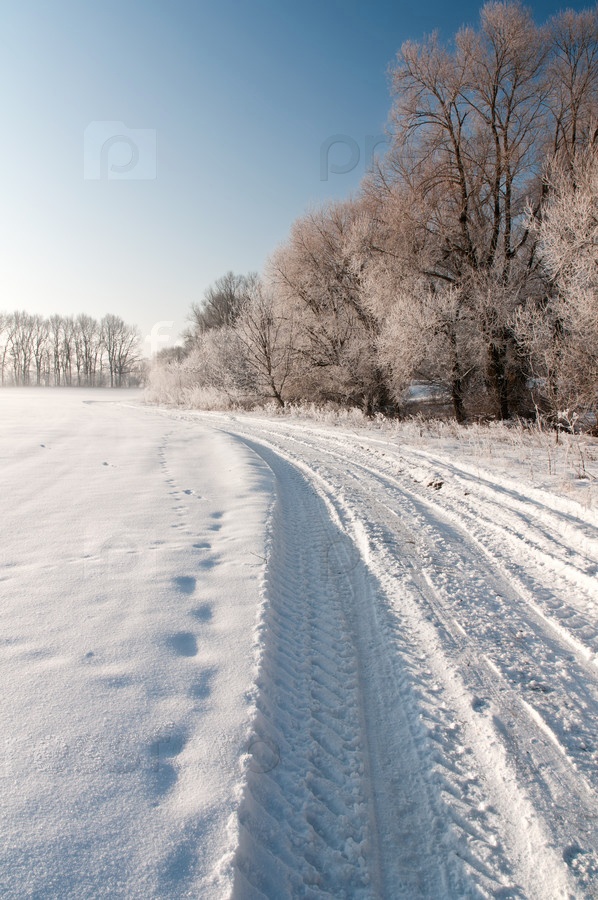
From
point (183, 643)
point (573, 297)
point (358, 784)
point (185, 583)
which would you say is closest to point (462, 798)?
point (358, 784)

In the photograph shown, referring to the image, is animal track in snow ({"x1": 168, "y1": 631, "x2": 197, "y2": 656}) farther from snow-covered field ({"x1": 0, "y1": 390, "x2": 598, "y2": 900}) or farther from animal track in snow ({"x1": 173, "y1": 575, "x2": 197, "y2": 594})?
animal track in snow ({"x1": 173, "y1": 575, "x2": 197, "y2": 594})

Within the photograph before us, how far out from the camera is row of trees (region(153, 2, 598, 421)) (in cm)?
1253

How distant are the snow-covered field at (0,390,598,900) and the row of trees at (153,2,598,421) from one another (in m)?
9.28

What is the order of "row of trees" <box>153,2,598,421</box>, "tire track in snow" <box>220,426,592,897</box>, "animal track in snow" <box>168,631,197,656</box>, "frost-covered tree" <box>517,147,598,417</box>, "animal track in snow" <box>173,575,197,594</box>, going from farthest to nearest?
1. "row of trees" <box>153,2,598,421</box>
2. "frost-covered tree" <box>517,147,598,417</box>
3. "animal track in snow" <box>173,575,197,594</box>
4. "animal track in snow" <box>168,631,197,656</box>
5. "tire track in snow" <box>220,426,592,897</box>

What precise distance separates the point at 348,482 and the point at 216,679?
494cm

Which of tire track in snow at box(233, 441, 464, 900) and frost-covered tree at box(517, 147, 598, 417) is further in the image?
frost-covered tree at box(517, 147, 598, 417)

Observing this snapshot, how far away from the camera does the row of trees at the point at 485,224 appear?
12.5 metres

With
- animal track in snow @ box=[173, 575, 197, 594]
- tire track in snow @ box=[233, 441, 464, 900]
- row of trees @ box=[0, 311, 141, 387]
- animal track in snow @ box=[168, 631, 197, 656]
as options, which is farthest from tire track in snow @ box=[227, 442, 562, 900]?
row of trees @ box=[0, 311, 141, 387]

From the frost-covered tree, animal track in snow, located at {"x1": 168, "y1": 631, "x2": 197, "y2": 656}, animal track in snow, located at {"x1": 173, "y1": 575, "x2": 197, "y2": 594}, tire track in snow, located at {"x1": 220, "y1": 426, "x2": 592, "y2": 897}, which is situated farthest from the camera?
the frost-covered tree

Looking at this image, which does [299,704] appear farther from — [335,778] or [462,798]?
[462,798]

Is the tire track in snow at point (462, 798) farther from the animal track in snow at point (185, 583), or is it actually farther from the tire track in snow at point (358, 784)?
the animal track in snow at point (185, 583)

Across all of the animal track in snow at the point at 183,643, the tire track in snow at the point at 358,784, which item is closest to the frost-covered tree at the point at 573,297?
the tire track in snow at the point at 358,784

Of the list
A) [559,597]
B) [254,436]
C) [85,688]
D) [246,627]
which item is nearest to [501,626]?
[559,597]

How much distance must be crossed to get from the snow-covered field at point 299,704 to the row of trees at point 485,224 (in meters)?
9.28
